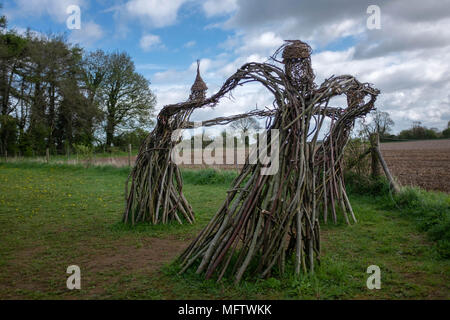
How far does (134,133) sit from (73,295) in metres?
24.4

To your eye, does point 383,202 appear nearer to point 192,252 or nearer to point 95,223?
point 192,252

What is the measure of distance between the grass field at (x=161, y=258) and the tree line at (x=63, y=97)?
61.2ft

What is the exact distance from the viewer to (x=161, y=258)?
165 inches

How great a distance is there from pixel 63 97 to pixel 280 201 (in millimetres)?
25415

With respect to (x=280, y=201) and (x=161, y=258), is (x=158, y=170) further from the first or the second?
(x=280, y=201)

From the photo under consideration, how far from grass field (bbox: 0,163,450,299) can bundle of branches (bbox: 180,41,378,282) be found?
197mm

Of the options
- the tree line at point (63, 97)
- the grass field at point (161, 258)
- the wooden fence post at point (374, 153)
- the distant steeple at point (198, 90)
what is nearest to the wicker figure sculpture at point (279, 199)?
the grass field at point (161, 258)

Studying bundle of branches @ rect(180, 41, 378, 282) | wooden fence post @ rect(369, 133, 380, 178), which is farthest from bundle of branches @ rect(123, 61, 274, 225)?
wooden fence post @ rect(369, 133, 380, 178)

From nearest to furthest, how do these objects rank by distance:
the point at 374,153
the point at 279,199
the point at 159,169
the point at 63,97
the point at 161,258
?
the point at 279,199
the point at 161,258
the point at 159,169
the point at 374,153
the point at 63,97

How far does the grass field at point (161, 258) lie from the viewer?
3.12m

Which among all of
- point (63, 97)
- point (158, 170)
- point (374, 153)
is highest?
point (63, 97)

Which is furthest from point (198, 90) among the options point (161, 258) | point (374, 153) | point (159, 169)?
point (374, 153)

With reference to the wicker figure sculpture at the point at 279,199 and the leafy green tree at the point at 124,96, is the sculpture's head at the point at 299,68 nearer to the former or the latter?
the wicker figure sculpture at the point at 279,199
